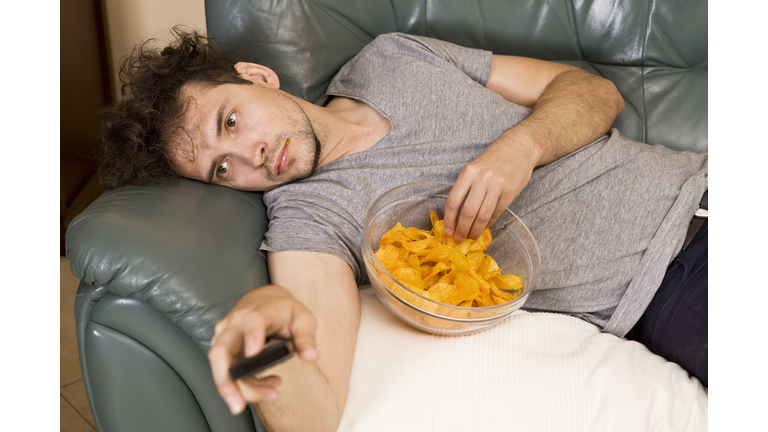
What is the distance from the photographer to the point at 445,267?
3.01 ft

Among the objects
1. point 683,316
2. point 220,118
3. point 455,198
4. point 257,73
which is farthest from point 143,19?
point 683,316

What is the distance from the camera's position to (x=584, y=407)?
823 millimetres

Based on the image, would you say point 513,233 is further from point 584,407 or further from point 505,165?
point 584,407

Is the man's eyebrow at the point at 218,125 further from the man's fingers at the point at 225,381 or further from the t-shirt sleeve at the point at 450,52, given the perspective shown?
the man's fingers at the point at 225,381

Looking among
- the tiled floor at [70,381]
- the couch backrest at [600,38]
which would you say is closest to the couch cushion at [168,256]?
the couch backrest at [600,38]

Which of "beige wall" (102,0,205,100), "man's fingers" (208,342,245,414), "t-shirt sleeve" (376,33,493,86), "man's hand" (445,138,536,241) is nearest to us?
"man's fingers" (208,342,245,414)

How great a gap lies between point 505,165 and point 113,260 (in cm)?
75

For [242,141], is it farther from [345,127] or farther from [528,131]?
[528,131]

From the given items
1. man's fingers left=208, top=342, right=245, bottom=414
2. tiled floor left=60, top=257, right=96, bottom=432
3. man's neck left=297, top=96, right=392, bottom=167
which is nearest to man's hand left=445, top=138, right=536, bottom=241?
man's neck left=297, top=96, right=392, bottom=167

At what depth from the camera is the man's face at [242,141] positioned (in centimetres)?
112

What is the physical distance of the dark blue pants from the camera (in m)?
0.98

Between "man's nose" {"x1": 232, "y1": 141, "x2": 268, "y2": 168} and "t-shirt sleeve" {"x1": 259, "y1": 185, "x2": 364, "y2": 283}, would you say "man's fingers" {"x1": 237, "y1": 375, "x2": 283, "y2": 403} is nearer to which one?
"t-shirt sleeve" {"x1": 259, "y1": 185, "x2": 364, "y2": 283}

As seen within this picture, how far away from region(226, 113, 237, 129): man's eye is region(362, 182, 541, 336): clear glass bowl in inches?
15.7

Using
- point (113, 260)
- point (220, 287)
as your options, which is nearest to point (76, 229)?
point (113, 260)
